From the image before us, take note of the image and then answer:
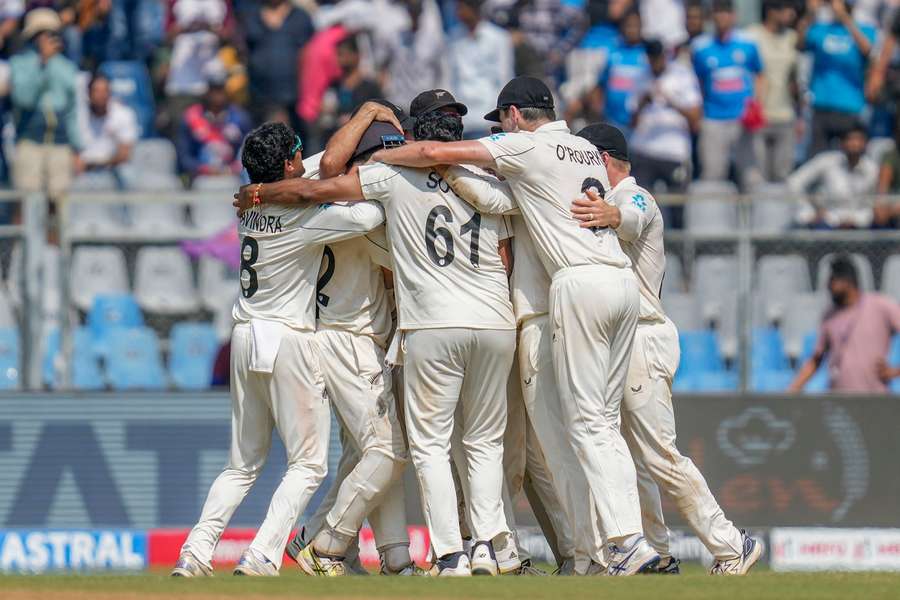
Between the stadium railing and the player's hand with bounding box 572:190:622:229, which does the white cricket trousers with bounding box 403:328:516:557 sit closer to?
the player's hand with bounding box 572:190:622:229

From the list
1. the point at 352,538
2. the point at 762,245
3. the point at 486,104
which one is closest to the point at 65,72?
the point at 486,104

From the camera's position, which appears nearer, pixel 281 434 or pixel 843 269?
pixel 281 434

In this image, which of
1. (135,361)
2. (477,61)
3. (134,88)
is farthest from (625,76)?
(135,361)

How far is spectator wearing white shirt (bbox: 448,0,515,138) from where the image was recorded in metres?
17.0

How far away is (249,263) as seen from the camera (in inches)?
381

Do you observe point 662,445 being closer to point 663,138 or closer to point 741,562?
point 741,562

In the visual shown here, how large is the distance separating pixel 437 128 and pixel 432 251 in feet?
2.43

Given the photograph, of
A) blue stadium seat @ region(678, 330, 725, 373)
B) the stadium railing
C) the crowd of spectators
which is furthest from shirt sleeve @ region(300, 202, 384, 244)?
the crowd of spectators

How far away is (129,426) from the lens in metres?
14.1

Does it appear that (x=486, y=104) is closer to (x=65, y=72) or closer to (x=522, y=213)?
(x=65, y=72)

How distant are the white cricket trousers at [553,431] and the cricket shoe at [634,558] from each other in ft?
1.05

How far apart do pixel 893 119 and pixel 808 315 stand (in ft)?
15.7

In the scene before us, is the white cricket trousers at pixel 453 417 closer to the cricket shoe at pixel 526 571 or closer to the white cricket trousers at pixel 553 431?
the white cricket trousers at pixel 553 431

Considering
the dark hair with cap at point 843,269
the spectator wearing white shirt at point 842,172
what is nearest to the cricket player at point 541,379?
the dark hair with cap at point 843,269
